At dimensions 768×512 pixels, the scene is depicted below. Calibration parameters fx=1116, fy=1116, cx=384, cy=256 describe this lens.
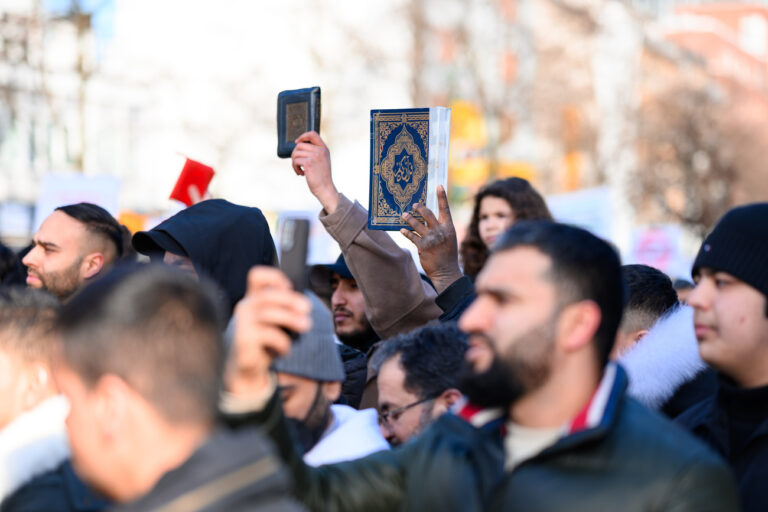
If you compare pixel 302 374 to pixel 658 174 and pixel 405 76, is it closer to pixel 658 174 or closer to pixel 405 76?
pixel 405 76

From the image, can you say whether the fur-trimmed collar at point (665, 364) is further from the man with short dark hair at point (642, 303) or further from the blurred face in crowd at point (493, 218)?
the blurred face in crowd at point (493, 218)

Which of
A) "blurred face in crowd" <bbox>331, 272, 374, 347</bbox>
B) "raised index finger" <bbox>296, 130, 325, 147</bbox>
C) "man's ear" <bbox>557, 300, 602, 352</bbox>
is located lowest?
"blurred face in crowd" <bbox>331, 272, 374, 347</bbox>

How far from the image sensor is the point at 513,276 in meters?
2.88

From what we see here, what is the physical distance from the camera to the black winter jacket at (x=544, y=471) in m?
2.62

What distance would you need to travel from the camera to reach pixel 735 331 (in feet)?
10.6

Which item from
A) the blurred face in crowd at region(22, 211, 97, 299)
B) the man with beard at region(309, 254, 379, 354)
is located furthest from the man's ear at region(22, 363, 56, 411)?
the man with beard at region(309, 254, 379, 354)

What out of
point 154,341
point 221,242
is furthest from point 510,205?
point 154,341

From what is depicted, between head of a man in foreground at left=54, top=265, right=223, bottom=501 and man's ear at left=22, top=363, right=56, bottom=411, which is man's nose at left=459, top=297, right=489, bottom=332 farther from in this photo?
man's ear at left=22, top=363, right=56, bottom=411

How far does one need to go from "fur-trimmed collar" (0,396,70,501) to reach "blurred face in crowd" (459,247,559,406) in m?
1.20

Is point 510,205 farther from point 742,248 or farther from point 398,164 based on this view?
point 742,248

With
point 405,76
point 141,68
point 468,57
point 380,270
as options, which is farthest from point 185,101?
point 380,270

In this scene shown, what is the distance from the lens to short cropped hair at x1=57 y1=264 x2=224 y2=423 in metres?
2.26

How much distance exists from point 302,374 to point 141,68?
30852 mm

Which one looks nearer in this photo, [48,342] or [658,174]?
[48,342]
